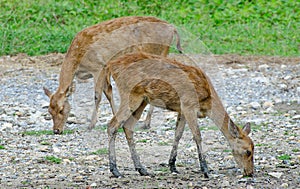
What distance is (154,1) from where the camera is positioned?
1822cm

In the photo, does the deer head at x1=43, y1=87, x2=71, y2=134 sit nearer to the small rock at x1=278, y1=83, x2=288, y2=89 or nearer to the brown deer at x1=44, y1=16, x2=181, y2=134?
the brown deer at x1=44, y1=16, x2=181, y2=134

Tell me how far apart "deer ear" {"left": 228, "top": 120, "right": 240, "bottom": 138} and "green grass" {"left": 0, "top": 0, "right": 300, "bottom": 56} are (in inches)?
294

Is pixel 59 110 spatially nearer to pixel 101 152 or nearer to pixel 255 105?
pixel 101 152

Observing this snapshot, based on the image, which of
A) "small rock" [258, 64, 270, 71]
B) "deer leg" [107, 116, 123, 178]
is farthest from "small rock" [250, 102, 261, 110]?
"deer leg" [107, 116, 123, 178]

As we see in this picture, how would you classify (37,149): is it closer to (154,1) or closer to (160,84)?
(160,84)

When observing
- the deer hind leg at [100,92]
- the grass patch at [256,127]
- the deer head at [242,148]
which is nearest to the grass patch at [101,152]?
the deer hind leg at [100,92]

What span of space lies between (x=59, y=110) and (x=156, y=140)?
1622mm

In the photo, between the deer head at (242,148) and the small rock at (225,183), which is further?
the deer head at (242,148)

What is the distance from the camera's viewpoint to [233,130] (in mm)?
8055

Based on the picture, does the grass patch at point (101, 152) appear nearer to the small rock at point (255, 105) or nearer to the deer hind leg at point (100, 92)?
the deer hind leg at point (100, 92)


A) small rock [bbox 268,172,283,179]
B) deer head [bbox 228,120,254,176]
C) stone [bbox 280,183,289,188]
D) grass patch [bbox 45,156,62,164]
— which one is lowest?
grass patch [bbox 45,156,62,164]

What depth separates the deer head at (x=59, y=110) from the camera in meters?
10.4

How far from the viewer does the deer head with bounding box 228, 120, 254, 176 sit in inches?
314

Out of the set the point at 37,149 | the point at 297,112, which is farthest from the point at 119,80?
the point at 297,112
